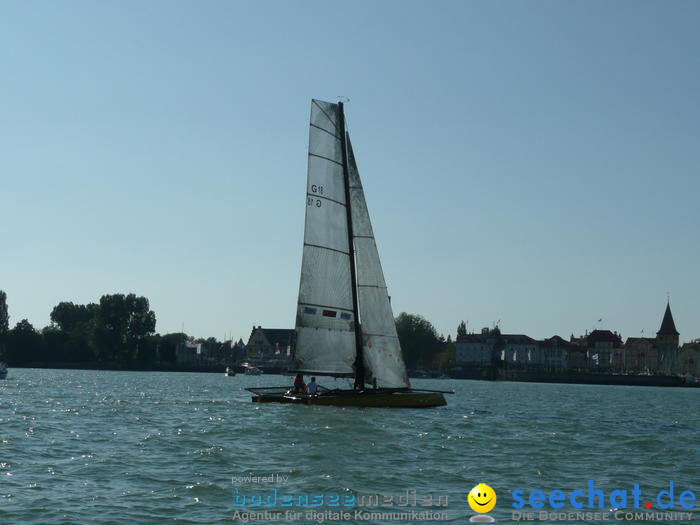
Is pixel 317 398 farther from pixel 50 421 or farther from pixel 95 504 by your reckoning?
pixel 95 504

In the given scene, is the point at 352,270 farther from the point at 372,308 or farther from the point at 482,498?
the point at 482,498

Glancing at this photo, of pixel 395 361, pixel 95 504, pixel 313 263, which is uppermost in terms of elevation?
pixel 313 263

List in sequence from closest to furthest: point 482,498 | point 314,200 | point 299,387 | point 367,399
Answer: point 482,498, point 367,399, point 314,200, point 299,387

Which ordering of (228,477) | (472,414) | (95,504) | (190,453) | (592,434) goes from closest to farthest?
(95,504), (228,477), (190,453), (592,434), (472,414)

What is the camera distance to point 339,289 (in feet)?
179

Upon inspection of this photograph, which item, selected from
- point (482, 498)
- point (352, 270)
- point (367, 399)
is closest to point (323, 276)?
point (352, 270)

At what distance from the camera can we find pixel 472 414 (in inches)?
2325

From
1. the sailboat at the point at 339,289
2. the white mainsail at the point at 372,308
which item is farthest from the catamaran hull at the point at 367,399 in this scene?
the white mainsail at the point at 372,308

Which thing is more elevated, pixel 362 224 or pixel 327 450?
pixel 362 224

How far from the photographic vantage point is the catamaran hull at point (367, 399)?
51.4m

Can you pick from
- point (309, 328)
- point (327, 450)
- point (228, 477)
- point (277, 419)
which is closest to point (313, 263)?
point (309, 328)

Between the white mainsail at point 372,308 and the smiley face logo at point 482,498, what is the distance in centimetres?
2784

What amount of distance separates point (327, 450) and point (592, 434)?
16.5m

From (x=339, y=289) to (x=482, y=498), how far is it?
30.1 metres
